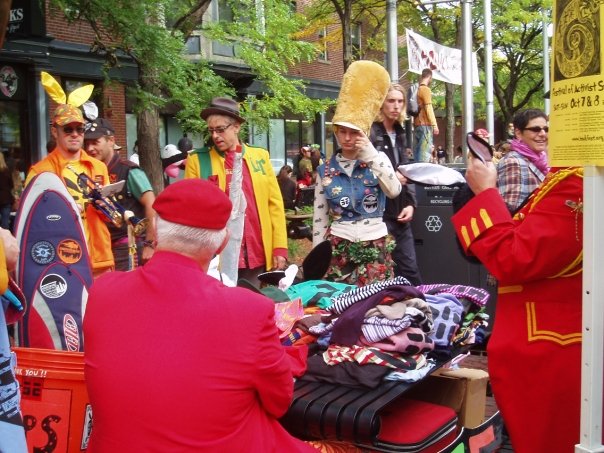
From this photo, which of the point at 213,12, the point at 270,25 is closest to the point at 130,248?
the point at 270,25

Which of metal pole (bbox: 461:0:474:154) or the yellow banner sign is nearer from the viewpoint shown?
the yellow banner sign

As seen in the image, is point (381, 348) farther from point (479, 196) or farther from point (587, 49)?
point (587, 49)

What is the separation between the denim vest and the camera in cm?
478

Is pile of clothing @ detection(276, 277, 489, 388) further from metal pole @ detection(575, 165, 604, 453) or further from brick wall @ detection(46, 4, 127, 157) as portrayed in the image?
brick wall @ detection(46, 4, 127, 157)

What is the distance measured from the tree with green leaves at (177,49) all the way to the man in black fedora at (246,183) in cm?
367

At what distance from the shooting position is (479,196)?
273 cm

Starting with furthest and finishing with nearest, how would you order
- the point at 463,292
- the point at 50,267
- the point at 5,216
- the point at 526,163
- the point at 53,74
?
the point at 53,74
the point at 5,216
the point at 526,163
the point at 50,267
the point at 463,292

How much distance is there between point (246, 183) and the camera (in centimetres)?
516

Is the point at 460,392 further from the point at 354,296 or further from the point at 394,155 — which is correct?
the point at 394,155

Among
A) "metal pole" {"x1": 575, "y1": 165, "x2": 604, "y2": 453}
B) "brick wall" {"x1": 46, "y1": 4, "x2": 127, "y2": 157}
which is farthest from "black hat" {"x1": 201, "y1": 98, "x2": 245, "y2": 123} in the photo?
"brick wall" {"x1": 46, "y1": 4, "x2": 127, "y2": 157}

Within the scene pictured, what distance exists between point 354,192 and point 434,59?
783cm

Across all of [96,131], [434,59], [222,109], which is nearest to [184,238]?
[222,109]

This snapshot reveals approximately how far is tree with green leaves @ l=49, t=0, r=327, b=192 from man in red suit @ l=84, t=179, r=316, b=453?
6238 millimetres

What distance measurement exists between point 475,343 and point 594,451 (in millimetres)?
1510
